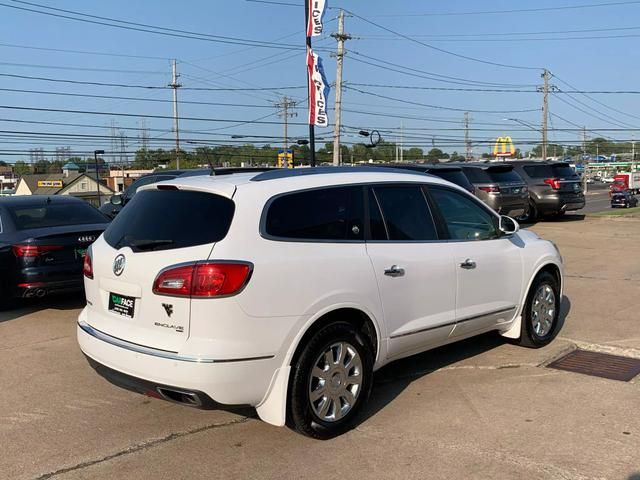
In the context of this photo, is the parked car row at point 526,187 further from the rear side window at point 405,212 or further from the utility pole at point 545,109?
the utility pole at point 545,109

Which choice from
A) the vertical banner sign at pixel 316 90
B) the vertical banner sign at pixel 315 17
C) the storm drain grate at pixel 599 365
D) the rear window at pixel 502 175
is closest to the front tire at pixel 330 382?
the storm drain grate at pixel 599 365

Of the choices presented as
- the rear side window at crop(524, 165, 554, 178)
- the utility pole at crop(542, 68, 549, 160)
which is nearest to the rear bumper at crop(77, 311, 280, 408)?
the rear side window at crop(524, 165, 554, 178)

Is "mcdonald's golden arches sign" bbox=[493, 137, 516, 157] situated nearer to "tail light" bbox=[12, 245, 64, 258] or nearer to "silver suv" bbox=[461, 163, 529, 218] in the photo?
"silver suv" bbox=[461, 163, 529, 218]

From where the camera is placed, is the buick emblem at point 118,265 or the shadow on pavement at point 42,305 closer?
the buick emblem at point 118,265

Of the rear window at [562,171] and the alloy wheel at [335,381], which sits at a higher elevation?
Answer: the rear window at [562,171]

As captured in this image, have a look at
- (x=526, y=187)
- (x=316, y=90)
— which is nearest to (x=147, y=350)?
(x=526, y=187)

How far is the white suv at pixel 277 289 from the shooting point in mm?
3504

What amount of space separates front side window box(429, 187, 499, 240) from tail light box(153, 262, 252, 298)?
206 centimetres

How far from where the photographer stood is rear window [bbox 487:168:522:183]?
16312 mm

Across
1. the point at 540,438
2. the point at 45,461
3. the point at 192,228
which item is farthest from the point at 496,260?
the point at 45,461

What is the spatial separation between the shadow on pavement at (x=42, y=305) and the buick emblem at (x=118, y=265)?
4.24 m

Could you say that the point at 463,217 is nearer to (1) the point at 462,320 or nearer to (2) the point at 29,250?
(1) the point at 462,320

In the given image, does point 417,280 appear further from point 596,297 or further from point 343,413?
point 596,297

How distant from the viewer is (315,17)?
18.6 meters
